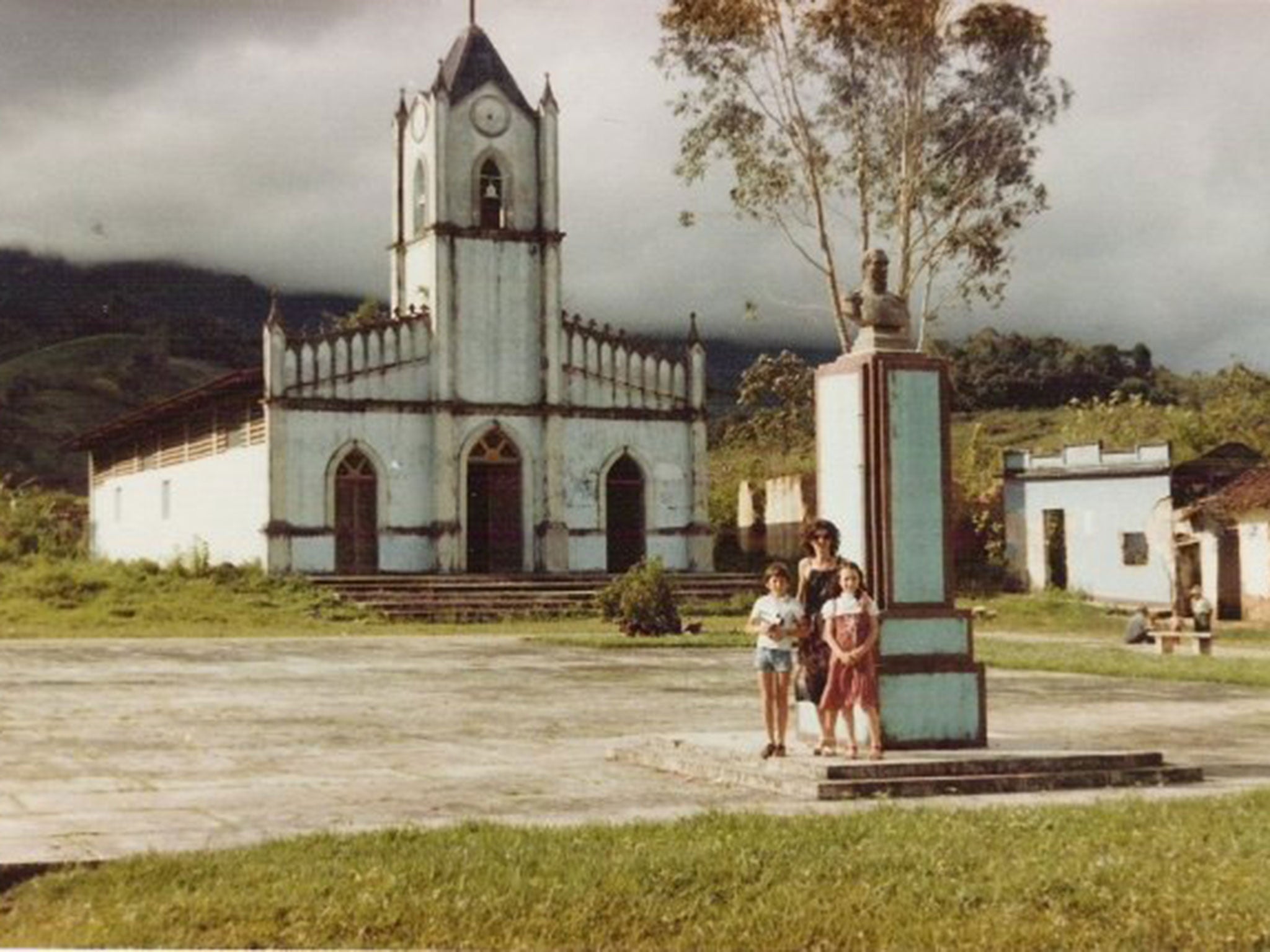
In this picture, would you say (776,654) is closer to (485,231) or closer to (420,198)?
(485,231)

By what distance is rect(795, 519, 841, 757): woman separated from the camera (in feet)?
34.2

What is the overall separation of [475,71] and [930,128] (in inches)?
381

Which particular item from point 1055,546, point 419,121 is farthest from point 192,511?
point 1055,546

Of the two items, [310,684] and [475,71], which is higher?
[475,71]

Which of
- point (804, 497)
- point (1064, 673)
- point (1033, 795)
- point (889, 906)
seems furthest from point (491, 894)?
point (804, 497)

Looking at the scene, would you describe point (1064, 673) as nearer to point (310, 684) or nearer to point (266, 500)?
point (310, 684)

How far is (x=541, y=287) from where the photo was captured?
35.8m

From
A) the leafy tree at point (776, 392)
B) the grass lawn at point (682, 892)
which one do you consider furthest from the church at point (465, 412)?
the grass lawn at point (682, 892)

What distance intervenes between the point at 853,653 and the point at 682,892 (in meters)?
3.71

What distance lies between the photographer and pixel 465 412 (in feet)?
115

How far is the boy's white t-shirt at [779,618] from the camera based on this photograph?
10391 millimetres

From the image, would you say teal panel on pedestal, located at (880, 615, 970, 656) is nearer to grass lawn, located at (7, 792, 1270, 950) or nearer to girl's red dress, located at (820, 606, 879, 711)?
girl's red dress, located at (820, 606, 879, 711)

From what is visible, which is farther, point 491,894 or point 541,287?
point 541,287

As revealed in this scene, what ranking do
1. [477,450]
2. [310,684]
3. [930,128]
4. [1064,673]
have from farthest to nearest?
[477,450]
[930,128]
[1064,673]
[310,684]
